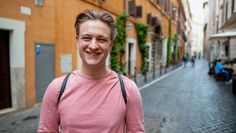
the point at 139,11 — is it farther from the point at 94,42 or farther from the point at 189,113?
the point at 94,42

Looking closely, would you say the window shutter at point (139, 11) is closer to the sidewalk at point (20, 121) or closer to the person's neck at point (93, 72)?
the sidewalk at point (20, 121)

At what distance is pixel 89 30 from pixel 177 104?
7.05 meters

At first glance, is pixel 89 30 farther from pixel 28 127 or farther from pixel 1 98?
pixel 1 98

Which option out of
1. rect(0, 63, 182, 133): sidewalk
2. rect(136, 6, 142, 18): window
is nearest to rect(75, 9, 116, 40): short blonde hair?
rect(0, 63, 182, 133): sidewalk

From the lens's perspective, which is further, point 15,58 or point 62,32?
point 62,32

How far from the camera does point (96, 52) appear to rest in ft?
4.95

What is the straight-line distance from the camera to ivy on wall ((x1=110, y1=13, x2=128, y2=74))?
12.6 meters

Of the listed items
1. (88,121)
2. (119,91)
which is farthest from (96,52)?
(88,121)

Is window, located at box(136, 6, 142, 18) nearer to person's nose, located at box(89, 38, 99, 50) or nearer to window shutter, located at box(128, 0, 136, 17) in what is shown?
window shutter, located at box(128, 0, 136, 17)

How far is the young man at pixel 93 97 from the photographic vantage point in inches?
57.0

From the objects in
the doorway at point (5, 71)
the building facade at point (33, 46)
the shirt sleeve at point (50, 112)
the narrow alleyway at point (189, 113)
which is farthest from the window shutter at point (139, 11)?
the shirt sleeve at point (50, 112)

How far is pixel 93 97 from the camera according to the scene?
4.84ft

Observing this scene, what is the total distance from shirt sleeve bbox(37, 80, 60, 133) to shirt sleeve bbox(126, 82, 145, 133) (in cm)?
41

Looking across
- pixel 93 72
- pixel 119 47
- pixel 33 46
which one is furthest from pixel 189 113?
pixel 119 47
